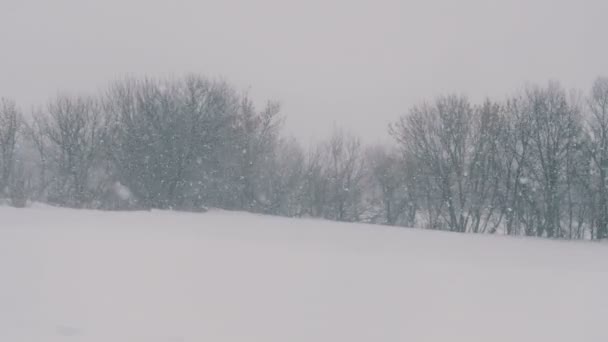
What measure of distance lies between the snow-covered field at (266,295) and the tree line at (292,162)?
15684 mm

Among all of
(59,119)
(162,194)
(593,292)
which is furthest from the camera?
(59,119)

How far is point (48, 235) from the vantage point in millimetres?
10180

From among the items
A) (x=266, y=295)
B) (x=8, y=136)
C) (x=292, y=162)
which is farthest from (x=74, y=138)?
(x=266, y=295)

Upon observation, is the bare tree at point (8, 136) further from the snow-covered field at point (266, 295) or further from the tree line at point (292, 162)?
the snow-covered field at point (266, 295)

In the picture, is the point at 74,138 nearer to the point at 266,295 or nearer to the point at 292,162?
the point at 292,162

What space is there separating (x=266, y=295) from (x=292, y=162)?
31.2 metres

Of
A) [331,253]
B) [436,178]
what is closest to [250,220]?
[331,253]

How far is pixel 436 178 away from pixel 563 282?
789 inches

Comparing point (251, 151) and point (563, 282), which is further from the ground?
point (251, 151)

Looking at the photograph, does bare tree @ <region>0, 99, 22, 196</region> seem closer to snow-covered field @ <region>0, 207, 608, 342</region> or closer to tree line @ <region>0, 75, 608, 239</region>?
tree line @ <region>0, 75, 608, 239</region>

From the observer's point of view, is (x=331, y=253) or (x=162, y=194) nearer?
(x=331, y=253)

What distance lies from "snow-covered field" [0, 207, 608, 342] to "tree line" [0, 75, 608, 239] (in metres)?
15.7

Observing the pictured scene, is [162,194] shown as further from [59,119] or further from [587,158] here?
[587,158]

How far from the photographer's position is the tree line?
2428 cm
